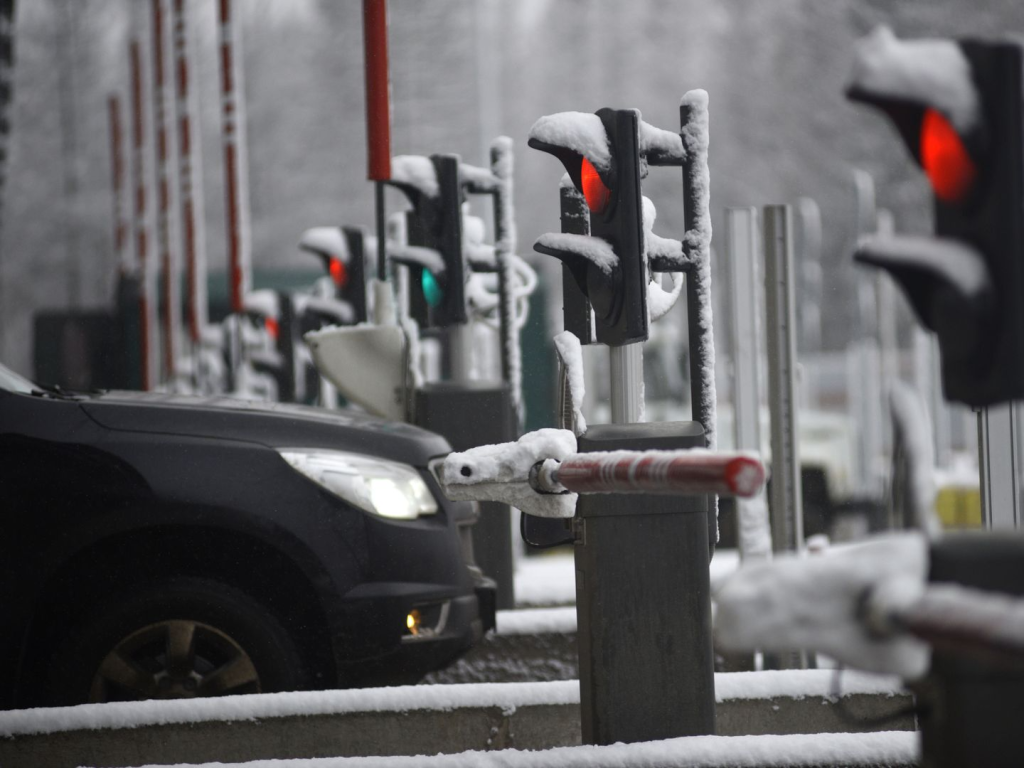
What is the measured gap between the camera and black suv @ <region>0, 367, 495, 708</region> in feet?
15.9

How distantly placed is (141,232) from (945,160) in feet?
59.1

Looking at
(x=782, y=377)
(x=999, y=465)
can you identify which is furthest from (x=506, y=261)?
(x=999, y=465)

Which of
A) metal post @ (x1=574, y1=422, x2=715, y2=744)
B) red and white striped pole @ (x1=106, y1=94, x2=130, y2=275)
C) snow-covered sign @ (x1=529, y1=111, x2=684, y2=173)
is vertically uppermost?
red and white striped pole @ (x1=106, y1=94, x2=130, y2=275)

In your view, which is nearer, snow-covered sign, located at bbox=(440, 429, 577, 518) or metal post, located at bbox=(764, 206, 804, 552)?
snow-covered sign, located at bbox=(440, 429, 577, 518)

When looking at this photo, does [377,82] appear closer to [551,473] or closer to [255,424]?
[255,424]

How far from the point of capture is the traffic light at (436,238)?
23.1 ft

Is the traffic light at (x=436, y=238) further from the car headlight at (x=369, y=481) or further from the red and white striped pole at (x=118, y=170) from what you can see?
the red and white striped pole at (x=118, y=170)

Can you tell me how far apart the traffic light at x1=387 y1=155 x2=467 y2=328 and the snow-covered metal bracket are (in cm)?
295

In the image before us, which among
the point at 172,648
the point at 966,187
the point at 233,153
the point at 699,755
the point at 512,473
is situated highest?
the point at 233,153

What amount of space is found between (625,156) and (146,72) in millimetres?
39184

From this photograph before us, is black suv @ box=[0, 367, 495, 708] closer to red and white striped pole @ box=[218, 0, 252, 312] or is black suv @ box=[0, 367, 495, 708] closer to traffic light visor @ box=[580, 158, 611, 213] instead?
traffic light visor @ box=[580, 158, 611, 213]

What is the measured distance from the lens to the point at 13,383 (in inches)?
211

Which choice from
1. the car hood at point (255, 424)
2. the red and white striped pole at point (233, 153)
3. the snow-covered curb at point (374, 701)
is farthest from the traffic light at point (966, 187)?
the red and white striped pole at point (233, 153)

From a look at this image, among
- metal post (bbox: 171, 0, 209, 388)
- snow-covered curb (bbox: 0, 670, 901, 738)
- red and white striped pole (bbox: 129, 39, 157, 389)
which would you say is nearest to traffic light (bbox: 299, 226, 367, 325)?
snow-covered curb (bbox: 0, 670, 901, 738)
